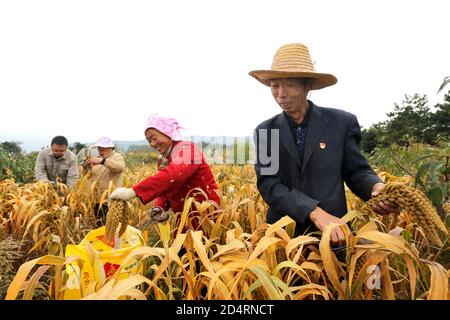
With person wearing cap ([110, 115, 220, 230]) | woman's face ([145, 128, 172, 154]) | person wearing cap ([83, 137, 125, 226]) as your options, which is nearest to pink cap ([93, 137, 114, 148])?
person wearing cap ([83, 137, 125, 226])

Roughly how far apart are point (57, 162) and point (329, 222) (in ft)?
13.6

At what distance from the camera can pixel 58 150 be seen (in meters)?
4.77

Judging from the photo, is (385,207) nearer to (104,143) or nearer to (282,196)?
(282,196)

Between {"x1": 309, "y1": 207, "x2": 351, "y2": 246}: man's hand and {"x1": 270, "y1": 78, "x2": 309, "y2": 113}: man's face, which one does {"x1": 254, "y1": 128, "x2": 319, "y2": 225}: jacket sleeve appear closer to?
{"x1": 309, "y1": 207, "x2": 351, "y2": 246}: man's hand

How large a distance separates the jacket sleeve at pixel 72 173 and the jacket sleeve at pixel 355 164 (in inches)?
142

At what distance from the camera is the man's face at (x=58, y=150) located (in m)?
4.75

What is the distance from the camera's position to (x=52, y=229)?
3.09 m

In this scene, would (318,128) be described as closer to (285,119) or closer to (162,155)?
(285,119)

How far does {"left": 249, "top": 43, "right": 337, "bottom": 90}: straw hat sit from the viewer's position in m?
1.67

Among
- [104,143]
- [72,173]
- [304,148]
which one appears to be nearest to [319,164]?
[304,148]

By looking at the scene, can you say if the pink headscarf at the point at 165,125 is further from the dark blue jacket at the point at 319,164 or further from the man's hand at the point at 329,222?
the man's hand at the point at 329,222

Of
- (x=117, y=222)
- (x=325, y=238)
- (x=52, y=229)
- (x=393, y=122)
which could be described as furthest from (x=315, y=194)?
(x=393, y=122)
